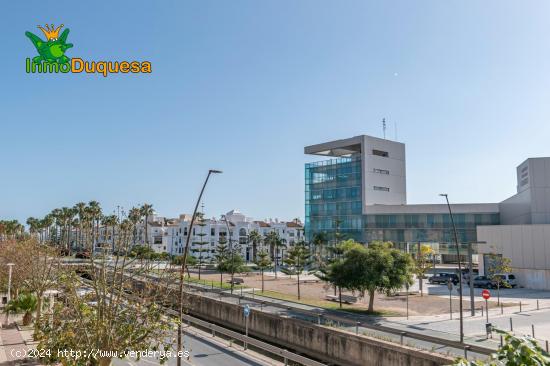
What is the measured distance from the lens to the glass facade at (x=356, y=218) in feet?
281

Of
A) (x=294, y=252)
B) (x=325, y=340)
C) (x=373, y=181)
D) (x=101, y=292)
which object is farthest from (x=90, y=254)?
(x=373, y=181)

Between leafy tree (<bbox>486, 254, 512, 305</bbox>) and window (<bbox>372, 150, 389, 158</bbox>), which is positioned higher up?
window (<bbox>372, 150, 389, 158</bbox>)

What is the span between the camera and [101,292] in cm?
1435

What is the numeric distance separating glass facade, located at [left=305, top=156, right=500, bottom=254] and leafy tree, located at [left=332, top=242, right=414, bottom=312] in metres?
44.8

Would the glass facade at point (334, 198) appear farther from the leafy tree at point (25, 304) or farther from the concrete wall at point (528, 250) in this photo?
the leafy tree at point (25, 304)

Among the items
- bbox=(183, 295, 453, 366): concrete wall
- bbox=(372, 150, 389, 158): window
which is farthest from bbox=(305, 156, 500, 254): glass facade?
bbox=(183, 295, 453, 366): concrete wall

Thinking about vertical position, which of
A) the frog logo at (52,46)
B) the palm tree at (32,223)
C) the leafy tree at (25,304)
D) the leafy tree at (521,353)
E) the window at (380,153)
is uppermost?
the window at (380,153)

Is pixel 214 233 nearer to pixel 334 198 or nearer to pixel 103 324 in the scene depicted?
pixel 334 198

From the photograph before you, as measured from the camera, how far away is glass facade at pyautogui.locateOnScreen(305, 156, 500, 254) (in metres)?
85.8

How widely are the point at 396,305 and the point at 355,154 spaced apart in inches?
2159

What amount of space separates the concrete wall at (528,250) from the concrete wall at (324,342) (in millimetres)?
35132

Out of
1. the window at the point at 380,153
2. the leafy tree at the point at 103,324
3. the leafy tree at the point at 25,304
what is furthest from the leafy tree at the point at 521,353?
the window at the point at 380,153

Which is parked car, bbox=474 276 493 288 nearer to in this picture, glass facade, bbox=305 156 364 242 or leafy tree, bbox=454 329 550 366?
glass facade, bbox=305 156 364 242

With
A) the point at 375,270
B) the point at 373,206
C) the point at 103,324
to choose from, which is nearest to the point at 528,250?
the point at 375,270
